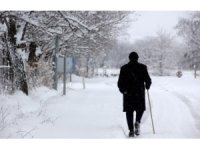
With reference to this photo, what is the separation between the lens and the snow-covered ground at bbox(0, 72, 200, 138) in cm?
779

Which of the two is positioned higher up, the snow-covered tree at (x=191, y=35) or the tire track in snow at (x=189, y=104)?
the snow-covered tree at (x=191, y=35)

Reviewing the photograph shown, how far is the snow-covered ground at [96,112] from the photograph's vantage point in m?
7.79

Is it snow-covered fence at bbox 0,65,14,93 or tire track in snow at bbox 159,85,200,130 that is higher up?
snow-covered fence at bbox 0,65,14,93

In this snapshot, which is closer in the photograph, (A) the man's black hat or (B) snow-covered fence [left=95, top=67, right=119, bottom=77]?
(A) the man's black hat

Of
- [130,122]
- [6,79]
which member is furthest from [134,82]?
[6,79]

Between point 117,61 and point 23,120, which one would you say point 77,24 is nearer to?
point 117,61

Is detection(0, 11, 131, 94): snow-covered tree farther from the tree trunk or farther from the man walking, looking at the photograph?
the man walking

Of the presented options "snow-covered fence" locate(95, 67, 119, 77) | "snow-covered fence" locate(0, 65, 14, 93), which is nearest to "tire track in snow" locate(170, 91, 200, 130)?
"snow-covered fence" locate(95, 67, 119, 77)

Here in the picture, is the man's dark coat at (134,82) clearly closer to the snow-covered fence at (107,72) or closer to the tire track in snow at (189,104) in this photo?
the snow-covered fence at (107,72)

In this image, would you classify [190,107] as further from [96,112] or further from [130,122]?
[130,122]

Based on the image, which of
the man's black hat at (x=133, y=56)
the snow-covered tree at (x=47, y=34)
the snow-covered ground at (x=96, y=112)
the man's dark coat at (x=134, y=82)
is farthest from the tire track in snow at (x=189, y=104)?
the snow-covered tree at (x=47, y=34)
